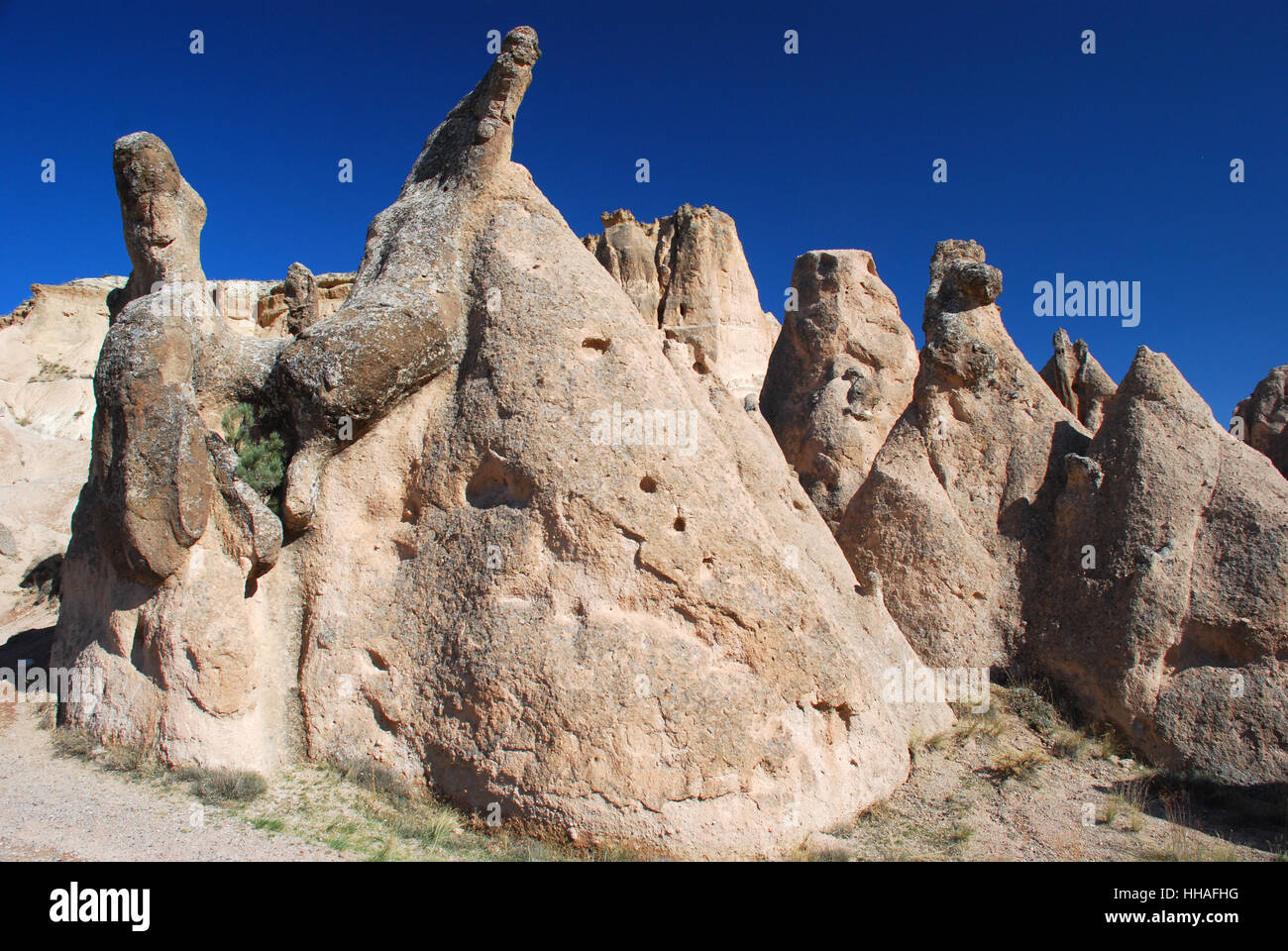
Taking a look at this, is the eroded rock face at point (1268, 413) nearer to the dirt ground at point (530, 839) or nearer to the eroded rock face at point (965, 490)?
the eroded rock face at point (965, 490)

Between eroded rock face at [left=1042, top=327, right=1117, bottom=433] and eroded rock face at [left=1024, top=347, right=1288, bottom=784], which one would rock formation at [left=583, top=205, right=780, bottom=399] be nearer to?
eroded rock face at [left=1042, top=327, right=1117, bottom=433]

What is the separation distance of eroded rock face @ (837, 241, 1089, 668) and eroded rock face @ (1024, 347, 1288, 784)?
0.36 metres

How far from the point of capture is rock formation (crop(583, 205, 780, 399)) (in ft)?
91.9

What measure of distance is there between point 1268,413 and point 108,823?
17.7m

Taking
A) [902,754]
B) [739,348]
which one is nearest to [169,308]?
[902,754]

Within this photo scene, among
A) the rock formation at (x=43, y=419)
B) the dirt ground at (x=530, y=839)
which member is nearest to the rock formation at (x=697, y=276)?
the rock formation at (x=43, y=419)

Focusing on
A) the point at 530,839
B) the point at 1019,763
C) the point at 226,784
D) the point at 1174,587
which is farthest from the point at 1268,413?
the point at 226,784

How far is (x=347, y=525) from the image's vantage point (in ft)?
18.4

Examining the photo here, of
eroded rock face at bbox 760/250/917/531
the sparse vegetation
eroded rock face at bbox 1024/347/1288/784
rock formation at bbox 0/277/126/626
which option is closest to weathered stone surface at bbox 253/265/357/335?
rock formation at bbox 0/277/126/626

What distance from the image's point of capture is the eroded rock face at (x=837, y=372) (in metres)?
10.0

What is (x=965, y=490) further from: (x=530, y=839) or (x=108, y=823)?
(x=108, y=823)

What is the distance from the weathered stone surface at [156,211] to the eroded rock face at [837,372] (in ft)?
23.0
